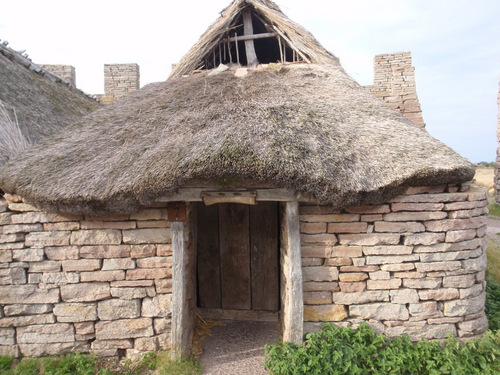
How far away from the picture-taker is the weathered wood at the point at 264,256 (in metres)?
4.66

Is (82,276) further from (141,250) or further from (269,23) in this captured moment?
(269,23)

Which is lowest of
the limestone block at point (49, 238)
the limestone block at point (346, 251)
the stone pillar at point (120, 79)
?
the limestone block at point (346, 251)

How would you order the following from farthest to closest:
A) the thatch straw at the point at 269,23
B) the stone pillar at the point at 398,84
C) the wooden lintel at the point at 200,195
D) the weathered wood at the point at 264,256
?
1. the stone pillar at the point at 398,84
2. the thatch straw at the point at 269,23
3. the weathered wood at the point at 264,256
4. the wooden lintel at the point at 200,195

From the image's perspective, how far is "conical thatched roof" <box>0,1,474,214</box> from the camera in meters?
3.07

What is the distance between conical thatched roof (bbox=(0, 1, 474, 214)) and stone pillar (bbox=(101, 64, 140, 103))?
535 centimetres

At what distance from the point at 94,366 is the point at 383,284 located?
3.28 meters

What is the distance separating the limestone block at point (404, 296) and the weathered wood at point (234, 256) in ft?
6.79

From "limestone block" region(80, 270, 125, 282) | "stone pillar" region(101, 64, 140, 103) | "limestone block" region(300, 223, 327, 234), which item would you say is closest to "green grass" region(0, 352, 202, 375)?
"limestone block" region(80, 270, 125, 282)

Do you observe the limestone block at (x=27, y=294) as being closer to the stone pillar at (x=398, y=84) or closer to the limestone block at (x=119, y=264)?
the limestone block at (x=119, y=264)

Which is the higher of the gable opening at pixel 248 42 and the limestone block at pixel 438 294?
the gable opening at pixel 248 42

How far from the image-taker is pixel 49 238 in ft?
11.5

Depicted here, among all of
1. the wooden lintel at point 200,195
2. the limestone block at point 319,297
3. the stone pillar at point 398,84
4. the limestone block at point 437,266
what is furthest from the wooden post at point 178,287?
the stone pillar at point 398,84

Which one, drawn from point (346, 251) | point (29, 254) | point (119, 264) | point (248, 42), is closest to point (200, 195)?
point (119, 264)

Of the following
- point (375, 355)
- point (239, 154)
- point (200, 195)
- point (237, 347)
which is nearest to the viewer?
point (239, 154)
